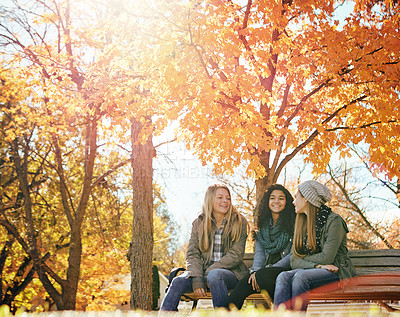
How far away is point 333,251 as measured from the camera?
425cm

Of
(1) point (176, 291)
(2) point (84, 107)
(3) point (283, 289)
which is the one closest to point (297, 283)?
(3) point (283, 289)

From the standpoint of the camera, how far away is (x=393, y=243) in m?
17.1

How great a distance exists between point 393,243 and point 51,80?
13514 millimetres

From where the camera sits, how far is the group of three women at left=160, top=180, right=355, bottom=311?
13.9 ft

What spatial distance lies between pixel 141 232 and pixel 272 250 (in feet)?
12.6

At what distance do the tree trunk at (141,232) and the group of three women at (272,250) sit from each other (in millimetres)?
3339

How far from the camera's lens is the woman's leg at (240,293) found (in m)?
4.32

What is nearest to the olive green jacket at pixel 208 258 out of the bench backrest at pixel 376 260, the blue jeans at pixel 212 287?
the blue jeans at pixel 212 287

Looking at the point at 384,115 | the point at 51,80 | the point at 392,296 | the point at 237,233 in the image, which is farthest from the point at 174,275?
the point at 51,80

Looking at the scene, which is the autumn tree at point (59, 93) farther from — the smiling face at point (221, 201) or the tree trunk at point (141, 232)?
the smiling face at point (221, 201)

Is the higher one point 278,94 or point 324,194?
point 278,94

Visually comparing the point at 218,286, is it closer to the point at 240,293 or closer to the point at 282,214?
the point at 240,293

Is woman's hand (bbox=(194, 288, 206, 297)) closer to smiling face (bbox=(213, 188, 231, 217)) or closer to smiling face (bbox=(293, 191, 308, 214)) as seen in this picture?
smiling face (bbox=(213, 188, 231, 217))

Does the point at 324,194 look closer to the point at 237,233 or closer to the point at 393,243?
the point at 237,233
